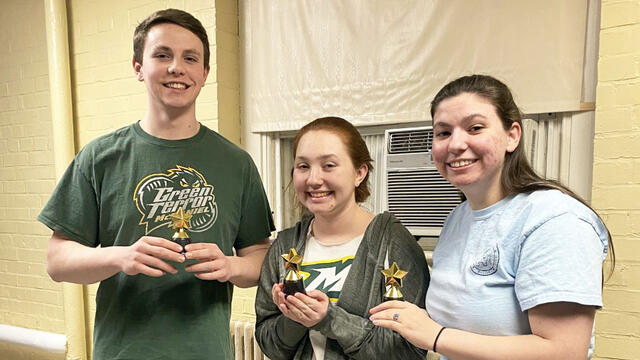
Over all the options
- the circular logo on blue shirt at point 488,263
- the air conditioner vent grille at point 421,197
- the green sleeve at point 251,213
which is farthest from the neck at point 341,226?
the air conditioner vent grille at point 421,197

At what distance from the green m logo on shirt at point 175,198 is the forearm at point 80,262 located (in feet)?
0.43

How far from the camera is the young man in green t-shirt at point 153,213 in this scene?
1237 mm

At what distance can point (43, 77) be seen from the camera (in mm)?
3348

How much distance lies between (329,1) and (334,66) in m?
0.39

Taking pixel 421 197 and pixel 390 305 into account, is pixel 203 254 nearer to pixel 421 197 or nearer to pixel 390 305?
pixel 390 305

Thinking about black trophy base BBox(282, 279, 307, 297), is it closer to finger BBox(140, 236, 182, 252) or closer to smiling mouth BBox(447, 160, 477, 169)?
finger BBox(140, 236, 182, 252)

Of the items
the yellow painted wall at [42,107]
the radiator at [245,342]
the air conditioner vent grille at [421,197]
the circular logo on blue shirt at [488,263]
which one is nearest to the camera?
the circular logo on blue shirt at [488,263]

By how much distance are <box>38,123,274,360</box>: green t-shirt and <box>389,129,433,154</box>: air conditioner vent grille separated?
1290mm

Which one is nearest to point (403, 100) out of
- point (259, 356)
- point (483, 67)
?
point (483, 67)

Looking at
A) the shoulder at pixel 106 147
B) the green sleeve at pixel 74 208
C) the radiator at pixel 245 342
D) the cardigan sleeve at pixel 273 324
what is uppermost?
the shoulder at pixel 106 147

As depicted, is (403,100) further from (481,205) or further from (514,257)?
(514,257)

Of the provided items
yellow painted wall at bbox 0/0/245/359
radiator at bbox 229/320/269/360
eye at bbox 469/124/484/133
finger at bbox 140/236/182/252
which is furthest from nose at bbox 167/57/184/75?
radiator at bbox 229/320/269/360

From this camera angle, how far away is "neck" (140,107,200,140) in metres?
1.30

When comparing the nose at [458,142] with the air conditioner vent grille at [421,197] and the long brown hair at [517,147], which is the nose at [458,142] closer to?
the long brown hair at [517,147]
